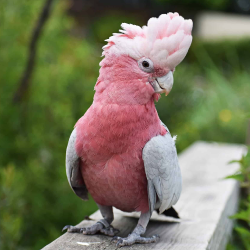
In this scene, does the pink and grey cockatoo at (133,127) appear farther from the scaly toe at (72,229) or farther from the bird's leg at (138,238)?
the scaly toe at (72,229)

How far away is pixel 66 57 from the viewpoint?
15.0 feet

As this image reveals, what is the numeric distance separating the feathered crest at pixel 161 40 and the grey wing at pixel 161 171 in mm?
339

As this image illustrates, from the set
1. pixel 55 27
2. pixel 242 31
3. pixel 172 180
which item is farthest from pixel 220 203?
pixel 242 31

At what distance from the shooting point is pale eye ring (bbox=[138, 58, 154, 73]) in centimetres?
145

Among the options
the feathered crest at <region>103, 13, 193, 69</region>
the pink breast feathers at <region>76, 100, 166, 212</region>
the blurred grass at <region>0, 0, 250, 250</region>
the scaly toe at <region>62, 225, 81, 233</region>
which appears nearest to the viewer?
the feathered crest at <region>103, 13, 193, 69</region>

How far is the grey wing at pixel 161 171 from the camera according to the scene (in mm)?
1533

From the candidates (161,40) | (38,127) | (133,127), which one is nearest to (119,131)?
(133,127)

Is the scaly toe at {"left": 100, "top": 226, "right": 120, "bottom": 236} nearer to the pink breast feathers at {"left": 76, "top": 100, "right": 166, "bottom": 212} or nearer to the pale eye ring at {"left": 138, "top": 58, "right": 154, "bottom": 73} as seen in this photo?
the pink breast feathers at {"left": 76, "top": 100, "right": 166, "bottom": 212}

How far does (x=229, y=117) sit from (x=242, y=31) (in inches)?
466

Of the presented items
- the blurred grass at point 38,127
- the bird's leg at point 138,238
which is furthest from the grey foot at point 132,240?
the blurred grass at point 38,127

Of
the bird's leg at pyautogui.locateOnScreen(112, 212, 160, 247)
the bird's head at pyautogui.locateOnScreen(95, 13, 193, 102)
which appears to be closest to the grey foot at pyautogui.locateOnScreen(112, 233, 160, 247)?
the bird's leg at pyautogui.locateOnScreen(112, 212, 160, 247)

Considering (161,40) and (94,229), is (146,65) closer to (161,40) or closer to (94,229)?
(161,40)

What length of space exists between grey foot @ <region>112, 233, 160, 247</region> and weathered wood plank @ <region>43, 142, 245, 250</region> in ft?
0.07

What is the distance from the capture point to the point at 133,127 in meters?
1.52
